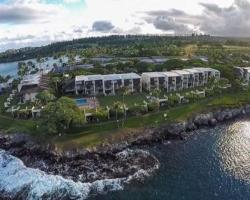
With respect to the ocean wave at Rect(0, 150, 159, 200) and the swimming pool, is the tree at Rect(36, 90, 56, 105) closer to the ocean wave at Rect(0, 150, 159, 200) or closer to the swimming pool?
the swimming pool

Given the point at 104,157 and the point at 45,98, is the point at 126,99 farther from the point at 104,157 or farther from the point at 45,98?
the point at 104,157

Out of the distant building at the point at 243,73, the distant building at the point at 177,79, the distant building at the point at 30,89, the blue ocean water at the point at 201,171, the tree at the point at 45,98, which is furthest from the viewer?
the distant building at the point at 243,73

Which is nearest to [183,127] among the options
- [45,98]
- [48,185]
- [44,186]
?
[48,185]

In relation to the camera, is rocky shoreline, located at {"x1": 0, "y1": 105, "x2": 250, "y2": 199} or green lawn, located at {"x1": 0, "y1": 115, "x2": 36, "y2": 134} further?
green lawn, located at {"x1": 0, "y1": 115, "x2": 36, "y2": 134}

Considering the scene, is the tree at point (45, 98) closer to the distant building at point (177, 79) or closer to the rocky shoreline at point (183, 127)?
the rocky shoreline at point (183, 127)

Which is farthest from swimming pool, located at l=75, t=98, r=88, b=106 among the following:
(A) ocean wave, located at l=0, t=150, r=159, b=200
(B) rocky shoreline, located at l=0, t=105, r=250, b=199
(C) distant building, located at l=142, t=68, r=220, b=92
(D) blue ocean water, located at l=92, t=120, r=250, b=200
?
(A) ocean wave, located at l=0, t=150, r=159, b=200

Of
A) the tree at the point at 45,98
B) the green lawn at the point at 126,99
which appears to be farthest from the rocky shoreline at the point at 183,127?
the tree at the point at 45,98
